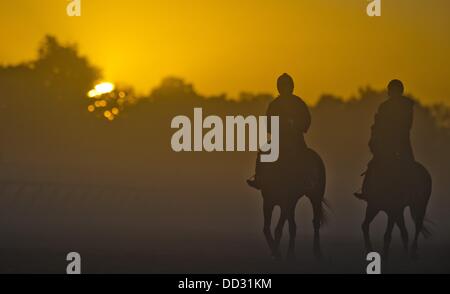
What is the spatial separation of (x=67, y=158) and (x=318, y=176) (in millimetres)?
9259

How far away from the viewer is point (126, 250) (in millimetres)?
19797

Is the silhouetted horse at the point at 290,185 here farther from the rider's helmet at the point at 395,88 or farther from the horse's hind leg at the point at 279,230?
the rider's helmet at the point at 395,88

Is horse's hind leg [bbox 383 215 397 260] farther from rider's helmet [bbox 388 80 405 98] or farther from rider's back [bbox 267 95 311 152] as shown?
rider's helmet [bbox 388 80 405 98]

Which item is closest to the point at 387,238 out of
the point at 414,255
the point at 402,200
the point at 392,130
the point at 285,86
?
the point at 402,200

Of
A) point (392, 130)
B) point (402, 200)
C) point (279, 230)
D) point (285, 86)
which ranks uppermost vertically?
point (285, 86)

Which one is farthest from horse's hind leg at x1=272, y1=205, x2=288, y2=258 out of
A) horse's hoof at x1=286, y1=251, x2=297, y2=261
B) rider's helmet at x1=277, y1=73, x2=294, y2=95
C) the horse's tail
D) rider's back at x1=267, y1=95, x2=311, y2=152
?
the horse's tail

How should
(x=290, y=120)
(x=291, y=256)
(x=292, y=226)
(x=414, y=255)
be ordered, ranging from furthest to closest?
(x=414, y=255) < (x=291, y=256) < (x=292, y=226) < (x=290, y=120)

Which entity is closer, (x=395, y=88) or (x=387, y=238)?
(x=387, y=238)

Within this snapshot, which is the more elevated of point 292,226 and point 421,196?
point 421,196

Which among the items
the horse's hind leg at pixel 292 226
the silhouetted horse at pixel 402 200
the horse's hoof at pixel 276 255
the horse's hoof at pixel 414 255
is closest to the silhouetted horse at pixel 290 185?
the horse's hind leg at pixel 292 226

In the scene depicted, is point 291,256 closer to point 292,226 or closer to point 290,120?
point 292,226

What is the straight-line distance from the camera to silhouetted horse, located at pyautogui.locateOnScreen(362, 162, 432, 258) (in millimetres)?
17656

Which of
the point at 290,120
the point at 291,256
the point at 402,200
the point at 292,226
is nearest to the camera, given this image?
the point at 290,120

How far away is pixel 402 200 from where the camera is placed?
1781 centimetres
